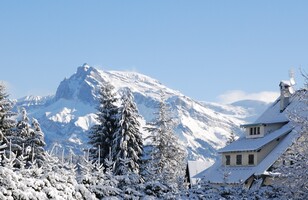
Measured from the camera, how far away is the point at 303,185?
23.7 meters

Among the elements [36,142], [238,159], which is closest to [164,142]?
[238,159]

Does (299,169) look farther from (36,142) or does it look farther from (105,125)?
(105,125)

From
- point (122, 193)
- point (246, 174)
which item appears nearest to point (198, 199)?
point (122, 193)

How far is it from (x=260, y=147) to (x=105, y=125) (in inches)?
555

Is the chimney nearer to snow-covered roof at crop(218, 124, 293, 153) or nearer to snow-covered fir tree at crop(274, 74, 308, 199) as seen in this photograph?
snow-covered roof at crop(218, 124, 293, 153)

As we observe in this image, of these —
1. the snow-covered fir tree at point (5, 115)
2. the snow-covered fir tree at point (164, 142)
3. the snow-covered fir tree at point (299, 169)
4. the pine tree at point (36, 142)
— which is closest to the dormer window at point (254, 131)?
the snow-covered fir tree at point (164, 142)

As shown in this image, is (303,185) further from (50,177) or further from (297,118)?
(50,177)

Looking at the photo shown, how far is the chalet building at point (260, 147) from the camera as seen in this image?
48425 millimetres

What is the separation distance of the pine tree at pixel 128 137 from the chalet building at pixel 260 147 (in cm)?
795

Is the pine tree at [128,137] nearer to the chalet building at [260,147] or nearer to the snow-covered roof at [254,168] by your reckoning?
the snow-covered roof at [254,168]

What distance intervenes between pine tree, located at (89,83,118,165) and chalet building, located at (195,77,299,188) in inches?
383

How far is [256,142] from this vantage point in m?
51.7

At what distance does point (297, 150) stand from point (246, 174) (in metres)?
24.7

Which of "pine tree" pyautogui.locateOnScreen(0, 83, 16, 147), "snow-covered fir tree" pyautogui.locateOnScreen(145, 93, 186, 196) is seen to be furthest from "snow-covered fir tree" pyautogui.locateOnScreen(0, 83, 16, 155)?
"snow-covered fir tree" pyautogui.locateOnScreen(145, 93, 186, 196)
